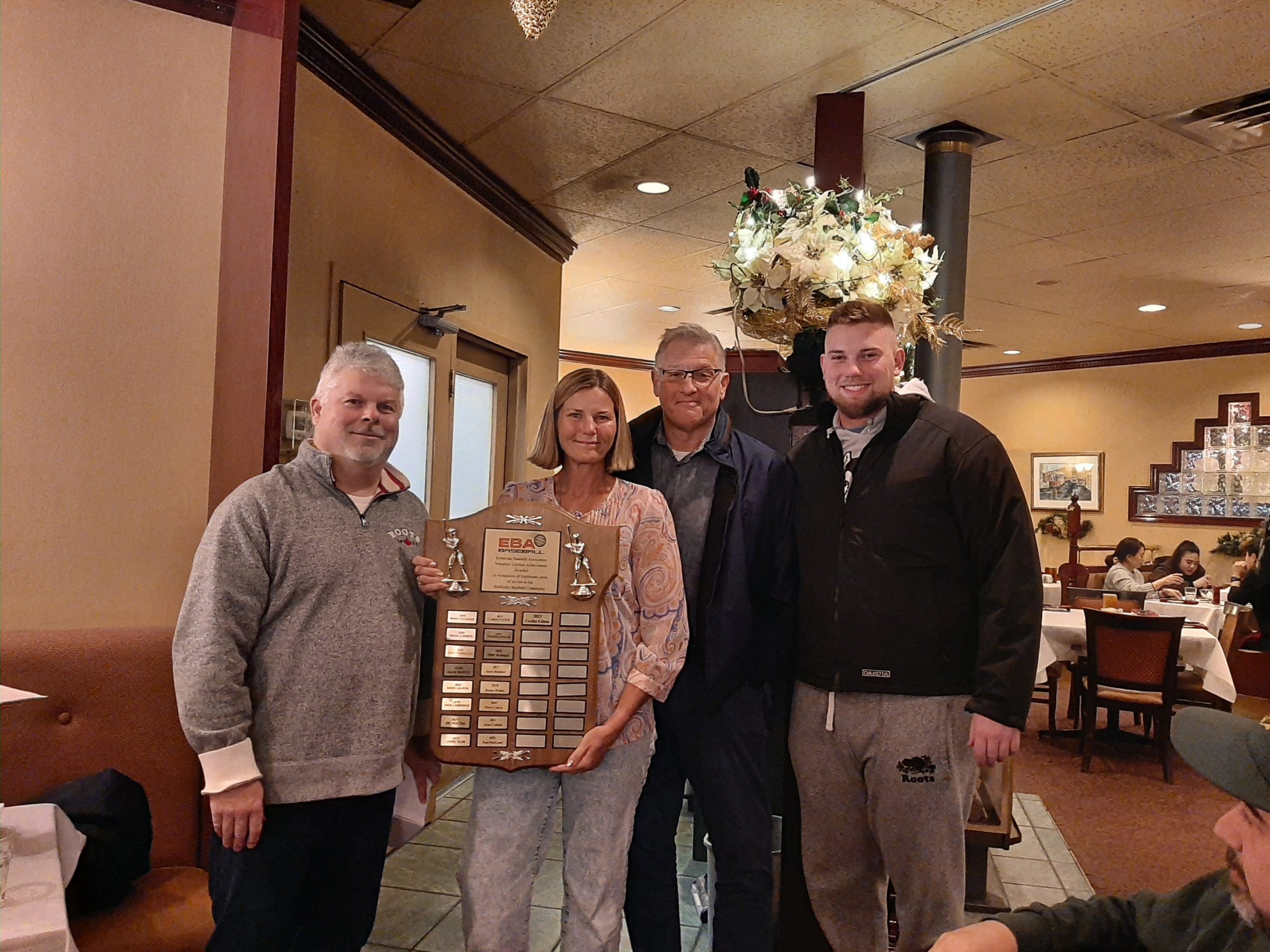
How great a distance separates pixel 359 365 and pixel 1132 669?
461 cm

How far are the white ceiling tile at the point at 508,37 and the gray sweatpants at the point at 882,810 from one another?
2.39 metres

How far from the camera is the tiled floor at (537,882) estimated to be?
107 inches

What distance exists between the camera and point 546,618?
189 cm

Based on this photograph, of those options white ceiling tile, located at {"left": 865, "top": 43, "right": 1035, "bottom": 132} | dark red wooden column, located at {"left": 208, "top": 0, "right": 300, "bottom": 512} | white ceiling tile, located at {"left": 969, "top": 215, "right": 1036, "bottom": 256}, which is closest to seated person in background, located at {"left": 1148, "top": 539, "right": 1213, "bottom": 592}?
white ceiling tile, located at {"left": 969, "top": 215, "right": 1036, "bottom": 256}

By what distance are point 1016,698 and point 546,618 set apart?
1.02 meters

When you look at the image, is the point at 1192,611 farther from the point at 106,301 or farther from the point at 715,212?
the point at 106,301

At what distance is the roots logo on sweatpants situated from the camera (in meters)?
1.95

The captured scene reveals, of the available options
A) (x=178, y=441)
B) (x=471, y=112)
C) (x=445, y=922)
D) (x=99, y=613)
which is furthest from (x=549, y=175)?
(x=445, y=922)

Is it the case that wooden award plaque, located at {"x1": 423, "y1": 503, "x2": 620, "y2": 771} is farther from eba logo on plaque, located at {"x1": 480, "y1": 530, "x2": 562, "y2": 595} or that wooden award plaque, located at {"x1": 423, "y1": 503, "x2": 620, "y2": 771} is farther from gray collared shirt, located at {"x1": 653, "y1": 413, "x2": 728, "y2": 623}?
gray collared shirt, located at {"x1": 653, "y1": 413, "x2": 728, "y2": 623}

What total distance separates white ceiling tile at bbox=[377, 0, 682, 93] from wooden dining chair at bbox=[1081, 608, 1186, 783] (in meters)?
3.89

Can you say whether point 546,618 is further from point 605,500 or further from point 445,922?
point 445,922

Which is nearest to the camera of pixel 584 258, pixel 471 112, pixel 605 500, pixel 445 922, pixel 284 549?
pixel 284 549

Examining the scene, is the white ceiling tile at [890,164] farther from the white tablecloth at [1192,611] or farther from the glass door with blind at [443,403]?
the white tablecloth at [1192,611]

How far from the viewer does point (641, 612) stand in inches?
77.2
